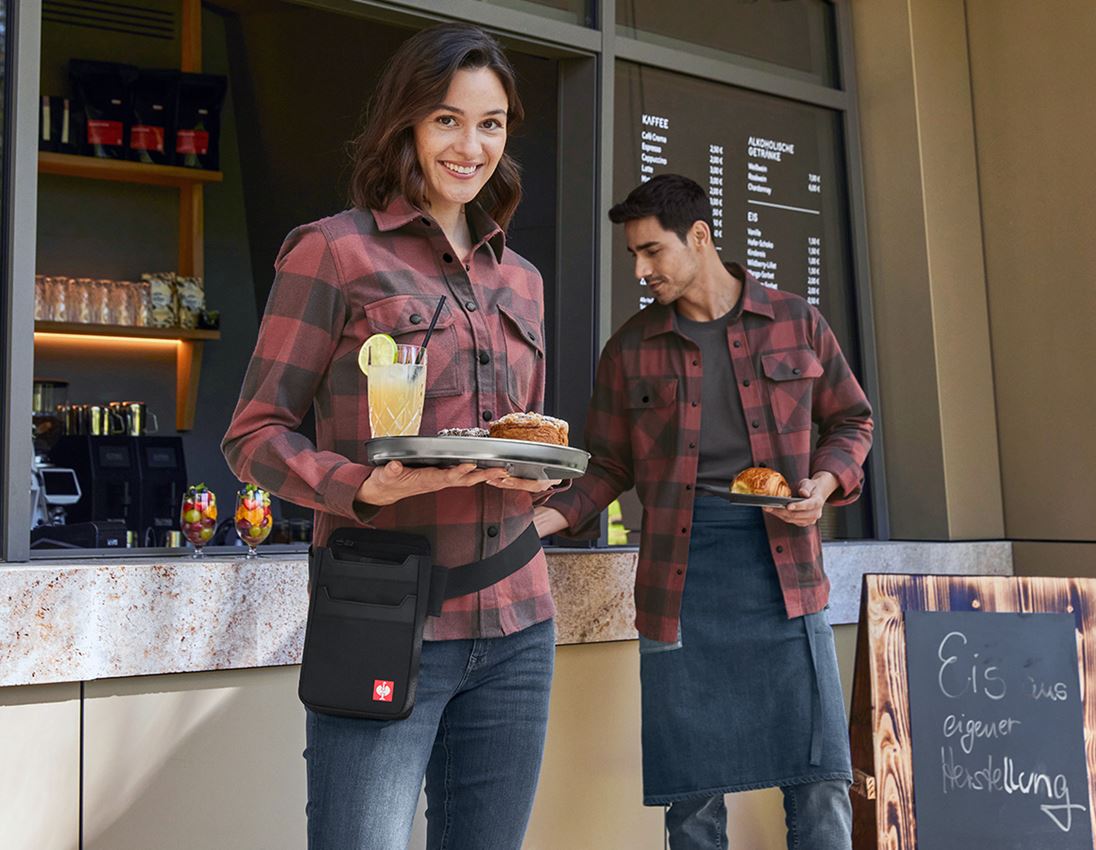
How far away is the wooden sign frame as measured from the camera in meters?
2.56

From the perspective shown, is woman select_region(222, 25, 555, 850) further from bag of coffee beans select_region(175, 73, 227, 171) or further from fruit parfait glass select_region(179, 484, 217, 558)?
bag of coffee beans select_region(175, 73, 227, 171)

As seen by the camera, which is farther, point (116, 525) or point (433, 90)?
point (116, 525)

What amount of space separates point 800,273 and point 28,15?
88.8 inches

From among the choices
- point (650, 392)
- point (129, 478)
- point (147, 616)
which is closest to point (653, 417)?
point (650, 392)

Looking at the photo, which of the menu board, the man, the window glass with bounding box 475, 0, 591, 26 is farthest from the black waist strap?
the window glass with bounding box 475, 0, 591, 26

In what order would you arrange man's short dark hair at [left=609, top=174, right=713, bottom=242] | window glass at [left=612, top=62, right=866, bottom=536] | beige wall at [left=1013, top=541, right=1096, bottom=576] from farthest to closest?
beige wall at [left=1013, top=541, right=1096, bottom=576] < window glass at [left=612, top=62, right=866, bottom=536] < man's short dark hair at [left=609, top=174, right=713, bottom=242]

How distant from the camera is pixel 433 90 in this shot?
1.56 metres

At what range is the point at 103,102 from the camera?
4.72 meters

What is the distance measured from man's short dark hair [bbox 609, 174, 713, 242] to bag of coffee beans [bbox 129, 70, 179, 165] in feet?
8.86

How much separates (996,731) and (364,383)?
1700 mm

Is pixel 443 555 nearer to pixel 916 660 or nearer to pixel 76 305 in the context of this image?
pixel 916 660

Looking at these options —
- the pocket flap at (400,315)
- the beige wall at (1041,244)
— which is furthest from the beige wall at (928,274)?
the pocket flap at (400,315)

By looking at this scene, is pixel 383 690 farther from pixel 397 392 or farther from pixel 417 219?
pixel 417 219

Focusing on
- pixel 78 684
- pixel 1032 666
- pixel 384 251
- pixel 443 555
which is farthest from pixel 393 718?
pixel 1032 666
